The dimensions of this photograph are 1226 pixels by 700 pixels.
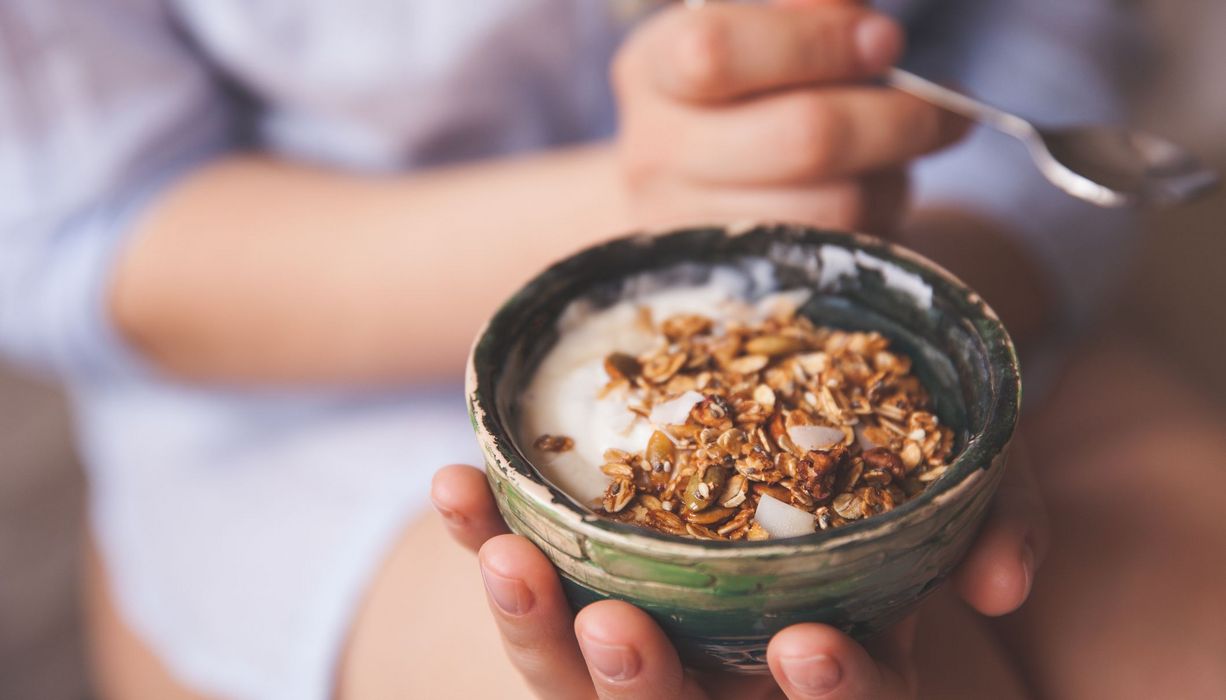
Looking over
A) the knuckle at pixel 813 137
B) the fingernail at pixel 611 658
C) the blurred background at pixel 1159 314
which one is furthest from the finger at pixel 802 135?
the blurred background at pixel 1159 314

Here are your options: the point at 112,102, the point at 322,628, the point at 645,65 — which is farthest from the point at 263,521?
the point at 645,65

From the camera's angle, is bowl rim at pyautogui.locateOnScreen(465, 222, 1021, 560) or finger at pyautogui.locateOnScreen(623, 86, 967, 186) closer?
bowl rim at pyautogui.locateOnScreen(465, 222, 1021, 560)

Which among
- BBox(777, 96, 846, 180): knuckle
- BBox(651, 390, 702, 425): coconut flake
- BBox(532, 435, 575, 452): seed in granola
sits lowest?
BBox(651, 390, 702, 425): coconut flake

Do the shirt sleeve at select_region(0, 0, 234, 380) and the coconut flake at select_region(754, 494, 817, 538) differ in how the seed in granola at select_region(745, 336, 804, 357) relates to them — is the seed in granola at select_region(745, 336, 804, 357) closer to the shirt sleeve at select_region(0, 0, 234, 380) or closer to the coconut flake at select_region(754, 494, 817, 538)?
the coconut flake at select_region(754, 494, 817, 538)

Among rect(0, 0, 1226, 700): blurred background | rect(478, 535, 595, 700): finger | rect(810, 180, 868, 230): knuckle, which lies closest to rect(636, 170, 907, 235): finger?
rect(810, 180, 868, 230): knuckle

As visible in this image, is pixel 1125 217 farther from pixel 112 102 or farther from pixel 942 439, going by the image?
pixel 112 102

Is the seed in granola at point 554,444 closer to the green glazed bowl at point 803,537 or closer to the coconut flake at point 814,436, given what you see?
the green glazed bowl at point 803,537
